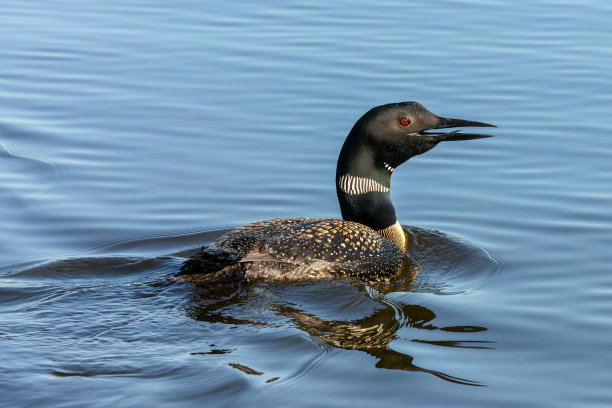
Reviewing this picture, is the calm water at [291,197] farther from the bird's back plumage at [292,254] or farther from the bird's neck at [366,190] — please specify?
the bird's neck at [366,190]

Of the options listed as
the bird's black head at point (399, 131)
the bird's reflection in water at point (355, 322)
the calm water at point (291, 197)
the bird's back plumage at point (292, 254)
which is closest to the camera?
the calm water at point (291, 197)

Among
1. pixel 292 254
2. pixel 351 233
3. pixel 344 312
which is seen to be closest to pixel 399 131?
pixel 351 233

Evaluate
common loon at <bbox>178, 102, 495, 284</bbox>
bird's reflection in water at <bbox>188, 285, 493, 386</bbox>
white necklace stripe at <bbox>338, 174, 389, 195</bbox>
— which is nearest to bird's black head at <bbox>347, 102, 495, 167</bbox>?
common loon at <bbox>178, 102, 495, 284</bbox>

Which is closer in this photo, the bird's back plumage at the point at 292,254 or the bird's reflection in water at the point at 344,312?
the bird's reflection in water at the point at 344,312

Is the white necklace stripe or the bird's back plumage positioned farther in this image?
the white necklace stripe

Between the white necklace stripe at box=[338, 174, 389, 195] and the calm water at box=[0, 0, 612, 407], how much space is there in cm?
59

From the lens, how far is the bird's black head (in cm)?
675

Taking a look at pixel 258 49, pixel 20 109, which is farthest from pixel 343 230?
pixel 258 49

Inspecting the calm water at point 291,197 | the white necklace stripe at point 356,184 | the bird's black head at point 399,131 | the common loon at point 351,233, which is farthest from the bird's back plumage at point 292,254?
the bird's black head at point 399,131

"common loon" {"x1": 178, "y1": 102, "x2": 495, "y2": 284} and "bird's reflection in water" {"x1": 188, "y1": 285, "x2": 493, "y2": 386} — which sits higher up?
"common loon" {"x1": 178, "y1": 102, "x2": 495, "y2": 284}

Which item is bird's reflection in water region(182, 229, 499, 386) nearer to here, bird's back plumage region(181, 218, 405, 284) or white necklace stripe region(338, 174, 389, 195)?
bird's back plumage region(181, 218, 405, 284)

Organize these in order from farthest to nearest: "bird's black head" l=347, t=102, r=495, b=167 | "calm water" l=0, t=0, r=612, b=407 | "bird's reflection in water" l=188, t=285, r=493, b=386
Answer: "bird's black head" l=347, t=102, r=495, b=167 → "bird's reflection in water" l=188, t=285, r=493, b=386 → "calm water" l=0, t=0, r=612, b=407

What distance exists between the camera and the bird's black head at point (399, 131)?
22.1 ft

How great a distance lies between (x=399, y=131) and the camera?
6816 mm
